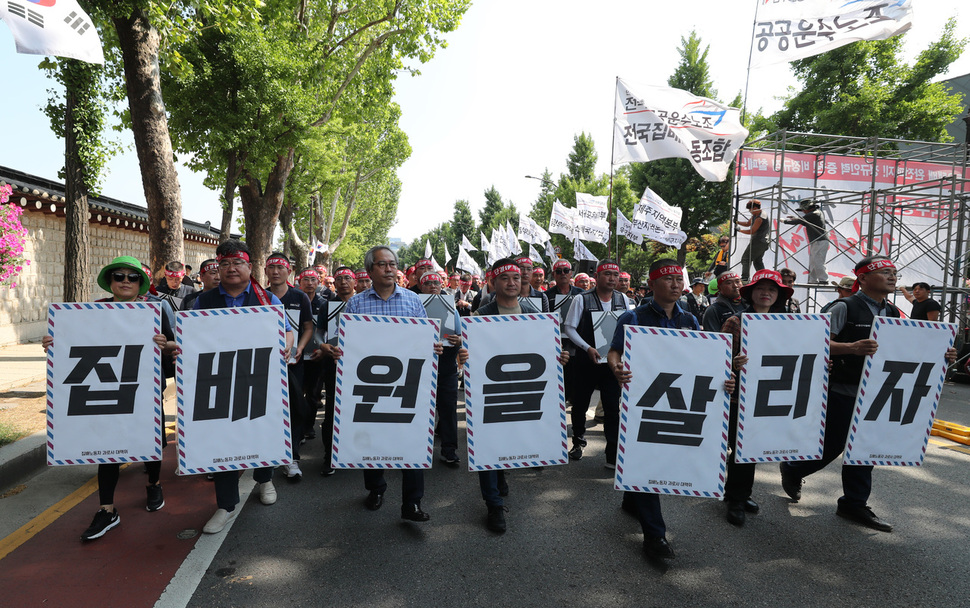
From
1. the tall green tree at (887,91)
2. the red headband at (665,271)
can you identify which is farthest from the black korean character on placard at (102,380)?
the tall green tree at (887,91)

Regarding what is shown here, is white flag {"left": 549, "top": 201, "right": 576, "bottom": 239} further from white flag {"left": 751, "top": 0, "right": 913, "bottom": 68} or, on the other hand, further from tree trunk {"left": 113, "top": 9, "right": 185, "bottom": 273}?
tree trunk {"left": 113, "top": 9, "right": 185, "bottom": 273}

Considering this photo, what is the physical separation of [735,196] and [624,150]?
5.04 meters

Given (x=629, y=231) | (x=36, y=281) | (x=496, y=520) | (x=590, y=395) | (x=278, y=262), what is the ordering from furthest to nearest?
(x=629, y=231) → (x=36, y=281) → (x=590, y=395) → (x=278, y=262) → (x=496, y=520)

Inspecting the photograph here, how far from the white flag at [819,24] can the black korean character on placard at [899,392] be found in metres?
6.84

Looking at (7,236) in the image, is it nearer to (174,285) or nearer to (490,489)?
(174,285)

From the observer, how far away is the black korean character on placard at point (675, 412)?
3680mm

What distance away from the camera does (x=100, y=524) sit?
3.72 metres

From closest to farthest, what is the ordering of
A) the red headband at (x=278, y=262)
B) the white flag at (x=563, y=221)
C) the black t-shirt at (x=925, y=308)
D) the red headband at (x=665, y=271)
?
the red headband at (x=665, y=271), the red headband at (x=278, y=262), the black t-shirt at (x=925, y=308), the white flag at (x=563, y=221)

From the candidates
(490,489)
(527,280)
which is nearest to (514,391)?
(490,489)

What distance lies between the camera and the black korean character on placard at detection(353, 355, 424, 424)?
12.7 ft

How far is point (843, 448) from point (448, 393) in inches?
131

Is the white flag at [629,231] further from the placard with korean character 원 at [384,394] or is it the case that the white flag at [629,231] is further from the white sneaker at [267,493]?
the white sneaker at [267,493]

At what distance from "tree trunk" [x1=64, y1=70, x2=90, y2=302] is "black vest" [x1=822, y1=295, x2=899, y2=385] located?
36.4ft

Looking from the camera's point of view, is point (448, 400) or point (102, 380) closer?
point (102, 380)
